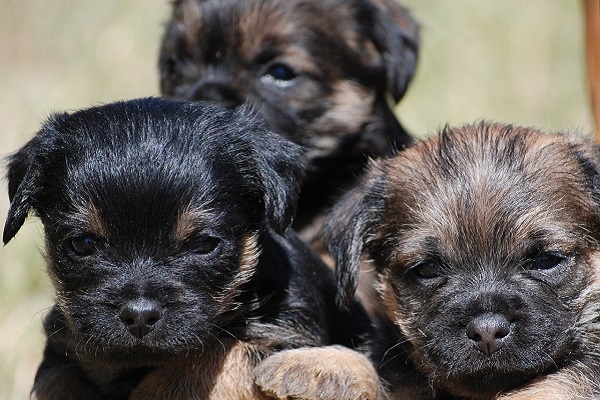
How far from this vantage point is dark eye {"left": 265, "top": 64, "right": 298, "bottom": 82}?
19.0ft

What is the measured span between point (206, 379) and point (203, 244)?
2.00ft

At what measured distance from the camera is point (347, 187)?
5688 millimetres

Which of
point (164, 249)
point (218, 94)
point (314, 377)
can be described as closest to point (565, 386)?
point (314, 377)

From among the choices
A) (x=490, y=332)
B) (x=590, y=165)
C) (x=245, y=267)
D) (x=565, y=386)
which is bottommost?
(x=565, y=386)

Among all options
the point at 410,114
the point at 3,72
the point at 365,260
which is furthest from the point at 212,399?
the point at 3,72

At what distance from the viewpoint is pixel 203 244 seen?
3.85 m

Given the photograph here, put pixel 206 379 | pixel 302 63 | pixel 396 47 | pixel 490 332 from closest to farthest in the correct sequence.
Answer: pixel 490 332 < pixel 206 379 < pixel 302 63 < pixel 396 47

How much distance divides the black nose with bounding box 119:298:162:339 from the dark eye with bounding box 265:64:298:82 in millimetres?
2545

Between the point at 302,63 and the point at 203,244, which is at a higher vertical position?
the point at 203,244

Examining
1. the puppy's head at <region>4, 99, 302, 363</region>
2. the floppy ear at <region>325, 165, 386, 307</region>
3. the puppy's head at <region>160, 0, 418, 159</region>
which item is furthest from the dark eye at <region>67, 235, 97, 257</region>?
the puppy's head at <region>160, 0, 418, 159</region>

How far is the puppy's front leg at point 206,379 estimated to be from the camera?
158 inches

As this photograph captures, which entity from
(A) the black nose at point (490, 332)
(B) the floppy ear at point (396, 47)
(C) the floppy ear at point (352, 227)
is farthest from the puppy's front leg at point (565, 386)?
(B) the floppy ear at point (396, 47)

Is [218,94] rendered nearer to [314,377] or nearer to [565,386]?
[314,377]

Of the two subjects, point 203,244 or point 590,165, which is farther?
point 590,165
